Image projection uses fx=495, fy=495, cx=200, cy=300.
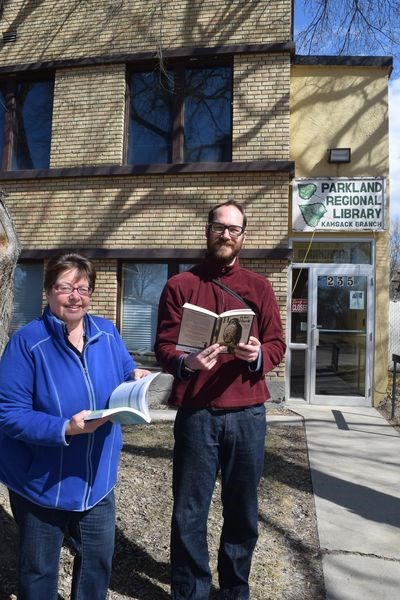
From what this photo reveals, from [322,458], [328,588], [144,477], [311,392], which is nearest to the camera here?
[328,588]

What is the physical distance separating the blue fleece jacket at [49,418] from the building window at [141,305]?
6.49 meters

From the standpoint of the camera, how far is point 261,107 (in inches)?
316

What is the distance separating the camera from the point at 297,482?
459 centimetres

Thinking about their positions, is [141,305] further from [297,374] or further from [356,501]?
[356,501]

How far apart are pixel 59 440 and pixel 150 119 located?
7.90m

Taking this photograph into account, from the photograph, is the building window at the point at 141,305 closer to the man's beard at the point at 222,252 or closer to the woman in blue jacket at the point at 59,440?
the man's beard at the point at 222,252

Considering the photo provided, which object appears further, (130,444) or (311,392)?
(311,392)

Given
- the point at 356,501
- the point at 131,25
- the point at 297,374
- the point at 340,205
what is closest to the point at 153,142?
the point at 131,25

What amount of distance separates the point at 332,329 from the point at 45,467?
7.05 metres

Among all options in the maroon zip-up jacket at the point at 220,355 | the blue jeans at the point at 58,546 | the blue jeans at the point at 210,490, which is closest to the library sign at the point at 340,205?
the maroon zip-up jacket at the point at 220,355

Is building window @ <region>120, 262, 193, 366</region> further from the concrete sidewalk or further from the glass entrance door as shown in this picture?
the concrete sidewalk

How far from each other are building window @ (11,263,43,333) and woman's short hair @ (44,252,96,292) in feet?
23.7

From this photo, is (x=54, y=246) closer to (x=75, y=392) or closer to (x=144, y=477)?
(x=144, y=477)

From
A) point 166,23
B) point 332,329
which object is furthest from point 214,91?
point 332,329
